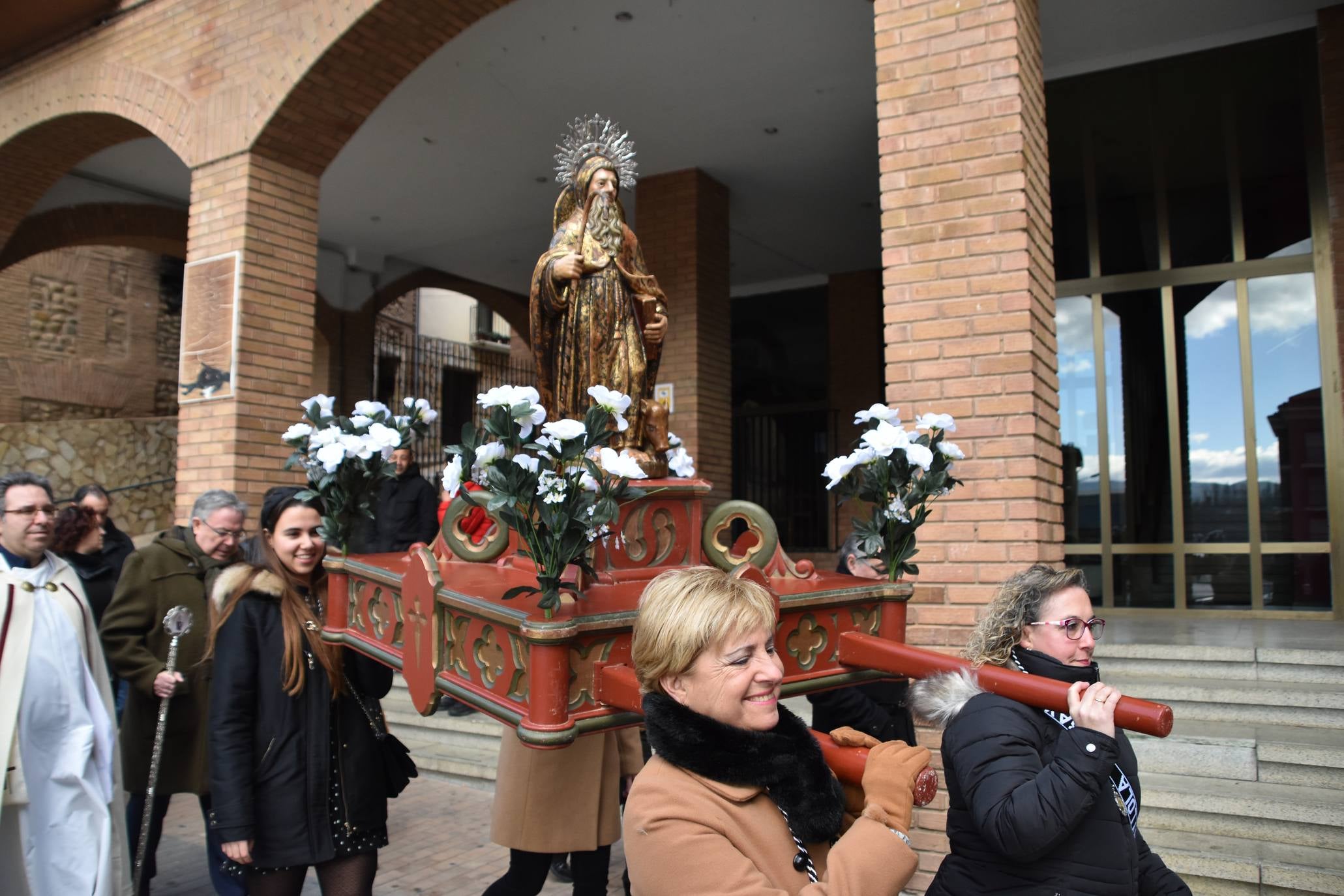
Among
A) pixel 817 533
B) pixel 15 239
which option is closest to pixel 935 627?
pixel 817 533

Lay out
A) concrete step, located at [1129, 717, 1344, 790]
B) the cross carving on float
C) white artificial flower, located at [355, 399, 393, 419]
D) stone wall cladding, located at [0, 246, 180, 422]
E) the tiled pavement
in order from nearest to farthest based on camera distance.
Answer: the cross carving on float < white artificial flower, located at [355, 399, 393, 419] < concrete step, located at [1129, 717, 1344, 790] < the tiled pavement < stone wall cladding, located at [0, 246, 180, 422]

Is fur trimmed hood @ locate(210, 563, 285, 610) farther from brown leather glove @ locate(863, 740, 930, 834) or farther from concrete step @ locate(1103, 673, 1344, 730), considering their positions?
concrete step @ locate(1103, 673, 1344, 730)

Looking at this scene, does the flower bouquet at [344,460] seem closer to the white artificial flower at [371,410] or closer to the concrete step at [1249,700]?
the white artificial flower at [371,410]

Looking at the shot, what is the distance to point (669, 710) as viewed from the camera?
159 centimetres

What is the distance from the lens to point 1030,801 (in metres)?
1.84

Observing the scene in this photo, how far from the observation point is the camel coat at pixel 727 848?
146 centimetres

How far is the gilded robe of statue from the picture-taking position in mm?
2854

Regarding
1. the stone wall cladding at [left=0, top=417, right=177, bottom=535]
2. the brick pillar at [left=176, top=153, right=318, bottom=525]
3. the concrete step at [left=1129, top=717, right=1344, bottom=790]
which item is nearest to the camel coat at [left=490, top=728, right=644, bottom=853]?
the concrete step at [left=1129, top=717, right=1344, bottom=790]

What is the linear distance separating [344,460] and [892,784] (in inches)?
75.7

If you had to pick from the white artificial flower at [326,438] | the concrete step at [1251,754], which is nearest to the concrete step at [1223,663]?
the concrete step at [1251,754]

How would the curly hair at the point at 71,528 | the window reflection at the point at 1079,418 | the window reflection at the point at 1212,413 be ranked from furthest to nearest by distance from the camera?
1. the window reflection at the point at 1079,418
2. the window reflection at the point at 1212,413
3. the curly hair at the point at 71,528

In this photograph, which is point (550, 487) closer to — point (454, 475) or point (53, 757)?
point (454, 475)

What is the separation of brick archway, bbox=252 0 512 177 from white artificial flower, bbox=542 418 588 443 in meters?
5.26

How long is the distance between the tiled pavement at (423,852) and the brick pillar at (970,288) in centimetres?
202
